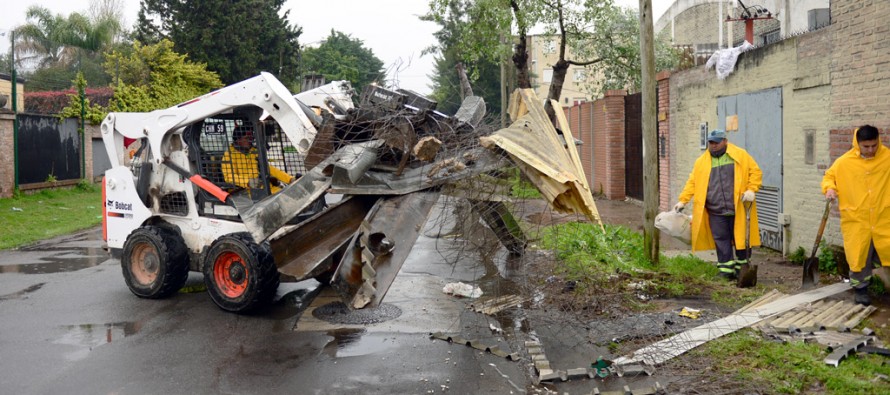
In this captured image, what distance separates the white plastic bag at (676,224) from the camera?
866 centimetres

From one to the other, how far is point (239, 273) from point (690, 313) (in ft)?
14.6

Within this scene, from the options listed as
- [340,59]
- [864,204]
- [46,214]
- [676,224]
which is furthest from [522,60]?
[340,59]

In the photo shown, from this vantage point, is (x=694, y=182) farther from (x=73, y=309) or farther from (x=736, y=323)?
(x=73, y=309)

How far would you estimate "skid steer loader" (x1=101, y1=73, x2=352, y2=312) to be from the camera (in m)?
7.54

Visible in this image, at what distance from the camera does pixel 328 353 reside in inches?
250

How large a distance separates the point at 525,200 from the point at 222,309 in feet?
11.4

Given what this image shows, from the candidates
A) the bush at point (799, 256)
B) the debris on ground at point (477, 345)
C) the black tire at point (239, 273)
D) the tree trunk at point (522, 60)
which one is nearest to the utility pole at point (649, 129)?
the bush at point (799, 256)

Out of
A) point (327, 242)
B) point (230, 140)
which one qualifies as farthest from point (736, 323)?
point (230, 140)

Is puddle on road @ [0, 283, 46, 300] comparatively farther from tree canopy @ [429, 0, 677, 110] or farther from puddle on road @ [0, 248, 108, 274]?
tree canopy @ [429, 0, 677, 110]

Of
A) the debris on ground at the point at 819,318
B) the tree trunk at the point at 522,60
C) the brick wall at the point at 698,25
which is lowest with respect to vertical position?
the debris on ground at the point at 819,318

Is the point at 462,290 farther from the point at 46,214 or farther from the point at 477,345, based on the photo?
the point at 46,214

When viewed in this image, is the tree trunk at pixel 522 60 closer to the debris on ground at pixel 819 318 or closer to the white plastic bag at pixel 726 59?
the white plastic bag at pixel 726 59

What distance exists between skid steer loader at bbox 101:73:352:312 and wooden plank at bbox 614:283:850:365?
3.58 metres

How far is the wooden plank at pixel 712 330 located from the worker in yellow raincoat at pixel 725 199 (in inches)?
41.0
